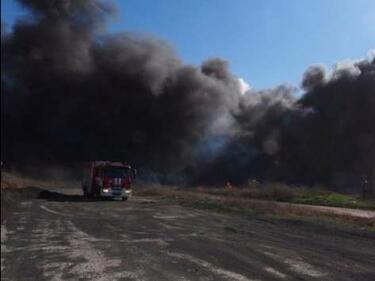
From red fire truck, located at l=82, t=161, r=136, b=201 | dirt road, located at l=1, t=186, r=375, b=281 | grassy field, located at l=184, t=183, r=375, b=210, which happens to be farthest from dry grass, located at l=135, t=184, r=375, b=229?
dirt road, located at l=1, t=186, r=375, b=281

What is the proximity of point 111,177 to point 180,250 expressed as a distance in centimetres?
2148

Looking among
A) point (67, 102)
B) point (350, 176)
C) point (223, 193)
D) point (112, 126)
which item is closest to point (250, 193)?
point (223, 193)

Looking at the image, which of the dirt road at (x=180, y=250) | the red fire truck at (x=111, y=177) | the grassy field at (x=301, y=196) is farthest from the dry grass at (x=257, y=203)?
the dirt road at (x=180, y=250)

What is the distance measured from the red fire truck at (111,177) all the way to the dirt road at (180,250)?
1291 centimetres

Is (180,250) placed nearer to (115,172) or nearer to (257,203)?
(257,203)

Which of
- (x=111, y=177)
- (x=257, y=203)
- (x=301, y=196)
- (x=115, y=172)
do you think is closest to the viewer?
(x=257, y=203)

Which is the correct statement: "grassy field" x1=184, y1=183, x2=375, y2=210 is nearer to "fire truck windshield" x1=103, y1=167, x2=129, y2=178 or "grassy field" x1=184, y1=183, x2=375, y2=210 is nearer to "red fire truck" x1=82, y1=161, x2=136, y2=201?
"red fire truck" x1=82, y1=161, x2=136, y2=201

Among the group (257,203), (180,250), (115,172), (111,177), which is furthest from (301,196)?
(180,250)

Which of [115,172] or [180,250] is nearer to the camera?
[180,250]

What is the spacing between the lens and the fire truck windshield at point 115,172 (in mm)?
33500

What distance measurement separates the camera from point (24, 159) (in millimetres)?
13625

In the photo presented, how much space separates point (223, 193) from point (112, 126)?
9.31 meters

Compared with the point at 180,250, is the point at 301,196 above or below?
above

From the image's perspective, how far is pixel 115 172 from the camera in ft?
110
